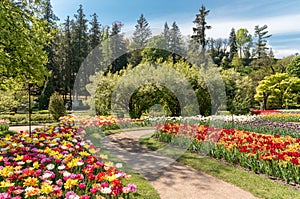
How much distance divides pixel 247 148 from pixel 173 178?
1616 mm

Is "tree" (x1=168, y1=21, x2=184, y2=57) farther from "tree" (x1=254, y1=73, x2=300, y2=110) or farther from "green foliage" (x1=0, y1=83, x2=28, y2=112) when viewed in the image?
"green foliage" (x1=0, y1=83, x2=28, y2=112)

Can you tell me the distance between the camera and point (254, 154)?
4617 millimetres

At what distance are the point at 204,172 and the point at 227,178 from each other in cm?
56

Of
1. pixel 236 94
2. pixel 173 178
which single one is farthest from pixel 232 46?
pixel 173 178

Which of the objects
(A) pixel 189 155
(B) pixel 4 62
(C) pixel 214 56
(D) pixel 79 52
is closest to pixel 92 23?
(D) pixel 79 52

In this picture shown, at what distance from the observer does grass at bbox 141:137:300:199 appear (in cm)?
386

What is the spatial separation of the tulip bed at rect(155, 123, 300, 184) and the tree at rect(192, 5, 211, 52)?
30.1m

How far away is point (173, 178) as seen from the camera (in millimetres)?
4738

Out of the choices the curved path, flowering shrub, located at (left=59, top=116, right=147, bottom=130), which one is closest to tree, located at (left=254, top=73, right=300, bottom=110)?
flowering shrub, located at (left=59, top=116, right=147, bottom=130)

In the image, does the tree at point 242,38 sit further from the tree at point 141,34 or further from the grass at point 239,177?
the grass at point 239,177

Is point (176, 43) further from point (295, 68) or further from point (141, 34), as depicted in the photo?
point (295, 68)

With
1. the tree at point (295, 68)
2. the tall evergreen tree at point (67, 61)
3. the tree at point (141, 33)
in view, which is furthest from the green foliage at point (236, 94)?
the tall evergreen tree at point (67, 61)

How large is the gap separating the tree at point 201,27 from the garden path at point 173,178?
31.1 metres

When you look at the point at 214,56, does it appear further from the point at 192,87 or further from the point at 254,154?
the point at 254,154
